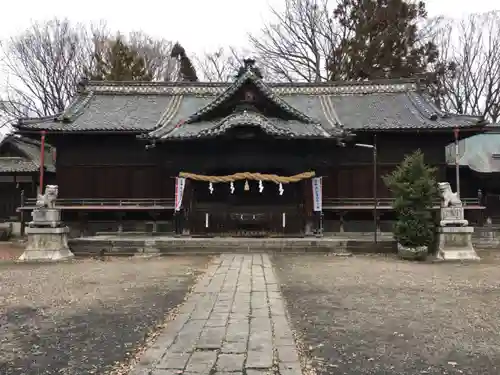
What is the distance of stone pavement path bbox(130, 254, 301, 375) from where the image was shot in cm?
449

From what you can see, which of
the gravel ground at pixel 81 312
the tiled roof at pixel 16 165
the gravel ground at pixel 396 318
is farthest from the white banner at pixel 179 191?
the tiled roof at pixel 16 165

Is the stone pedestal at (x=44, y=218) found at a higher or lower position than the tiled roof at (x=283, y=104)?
lower

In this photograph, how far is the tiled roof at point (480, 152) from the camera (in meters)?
21.5

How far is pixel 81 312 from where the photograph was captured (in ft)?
23.6

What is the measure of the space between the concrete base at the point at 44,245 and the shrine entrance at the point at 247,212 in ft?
17.4

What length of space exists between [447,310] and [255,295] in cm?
333

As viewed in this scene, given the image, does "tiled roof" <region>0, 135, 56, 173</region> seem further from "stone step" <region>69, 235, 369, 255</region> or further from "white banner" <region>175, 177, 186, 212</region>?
"stone step" <region>69, 235, 369, 255</region>

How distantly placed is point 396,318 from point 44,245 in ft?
39.3

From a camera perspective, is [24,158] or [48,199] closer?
[48,199]

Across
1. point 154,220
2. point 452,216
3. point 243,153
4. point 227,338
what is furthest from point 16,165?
point 227,338

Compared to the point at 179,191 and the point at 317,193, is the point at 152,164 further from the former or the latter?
the point at 317,193

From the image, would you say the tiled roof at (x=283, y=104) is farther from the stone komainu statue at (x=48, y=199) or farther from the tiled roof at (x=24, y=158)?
the stone komainu statue at (x=48, y=199)

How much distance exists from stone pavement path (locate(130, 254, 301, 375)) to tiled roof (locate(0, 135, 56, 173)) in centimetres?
1911

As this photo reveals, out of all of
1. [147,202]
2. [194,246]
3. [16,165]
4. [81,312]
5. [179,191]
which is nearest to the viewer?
[81,312]
